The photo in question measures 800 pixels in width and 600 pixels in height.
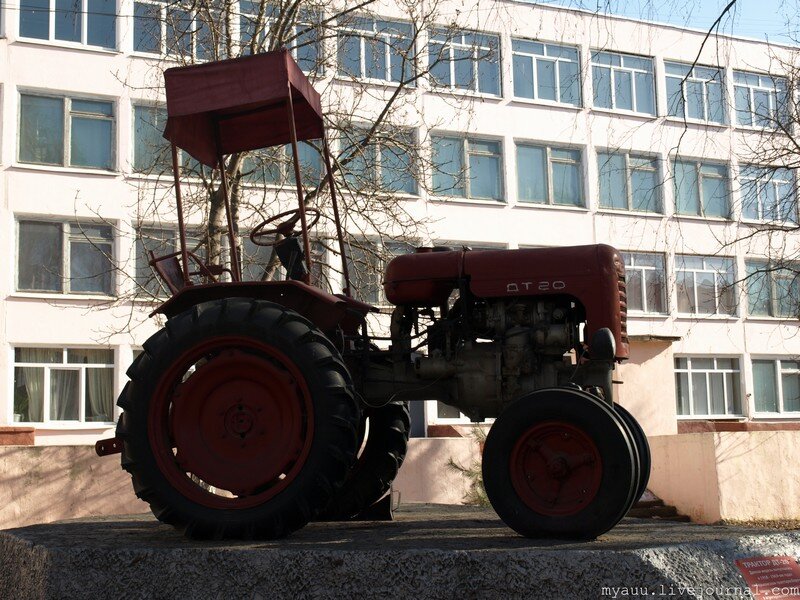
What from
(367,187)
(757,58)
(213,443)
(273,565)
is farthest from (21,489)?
(757,58)

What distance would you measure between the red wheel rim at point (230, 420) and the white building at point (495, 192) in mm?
9468

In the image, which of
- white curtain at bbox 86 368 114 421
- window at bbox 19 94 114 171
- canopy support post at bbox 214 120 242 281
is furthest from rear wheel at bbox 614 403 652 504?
window at bbox 19 94 114 171

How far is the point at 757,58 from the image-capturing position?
3225 centimetres

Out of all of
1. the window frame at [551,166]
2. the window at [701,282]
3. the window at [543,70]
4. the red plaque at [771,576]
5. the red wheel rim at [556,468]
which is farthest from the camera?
the window at [701,282]

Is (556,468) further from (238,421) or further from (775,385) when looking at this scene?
(775,385)

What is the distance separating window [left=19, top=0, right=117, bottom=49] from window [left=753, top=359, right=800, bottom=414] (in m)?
20.4

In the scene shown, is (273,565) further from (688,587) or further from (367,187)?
(367,187)

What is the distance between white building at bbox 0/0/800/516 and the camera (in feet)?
74.7

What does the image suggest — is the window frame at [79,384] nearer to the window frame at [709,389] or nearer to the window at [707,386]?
the window frame at [709,389]

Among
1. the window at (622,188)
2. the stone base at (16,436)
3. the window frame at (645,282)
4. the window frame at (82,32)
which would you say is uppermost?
the window frame at (82,32)

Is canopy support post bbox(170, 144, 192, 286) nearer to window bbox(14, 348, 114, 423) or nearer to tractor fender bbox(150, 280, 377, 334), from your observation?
tractor fender bbox(150, 280, 377, 334)

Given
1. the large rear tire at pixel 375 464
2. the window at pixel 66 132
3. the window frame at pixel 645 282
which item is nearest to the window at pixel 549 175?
the window frame at pixel 645 282

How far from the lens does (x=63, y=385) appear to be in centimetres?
2306

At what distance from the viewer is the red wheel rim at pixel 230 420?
237 inches
